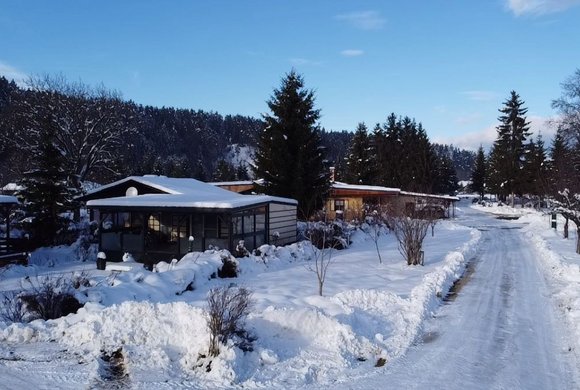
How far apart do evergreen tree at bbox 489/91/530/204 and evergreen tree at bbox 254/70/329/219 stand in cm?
4282

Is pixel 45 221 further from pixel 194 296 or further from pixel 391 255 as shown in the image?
pixel 391 255

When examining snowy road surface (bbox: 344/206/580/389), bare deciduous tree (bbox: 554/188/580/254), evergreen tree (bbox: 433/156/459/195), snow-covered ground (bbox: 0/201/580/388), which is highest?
evergreen tree (bbox: 433/156/459/195)

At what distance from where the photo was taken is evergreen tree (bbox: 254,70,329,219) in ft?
90.7

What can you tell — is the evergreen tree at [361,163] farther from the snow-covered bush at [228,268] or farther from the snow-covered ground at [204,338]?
the snow-covered ground at [204,338]

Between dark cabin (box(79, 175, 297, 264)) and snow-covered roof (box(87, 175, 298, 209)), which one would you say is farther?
dark cabin (box(79, 175, 297, 264))

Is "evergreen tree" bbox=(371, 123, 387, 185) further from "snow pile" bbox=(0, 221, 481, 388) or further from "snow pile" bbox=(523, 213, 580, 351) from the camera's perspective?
"snow pile" bbox=(0, 221, 481, 388)

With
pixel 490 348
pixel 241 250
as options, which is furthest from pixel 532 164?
pixel 490 348

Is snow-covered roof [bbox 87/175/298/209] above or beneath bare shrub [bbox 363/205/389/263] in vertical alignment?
above

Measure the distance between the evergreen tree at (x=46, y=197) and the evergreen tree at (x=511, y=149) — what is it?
5600 centimetres

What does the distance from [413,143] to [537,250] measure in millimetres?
38779

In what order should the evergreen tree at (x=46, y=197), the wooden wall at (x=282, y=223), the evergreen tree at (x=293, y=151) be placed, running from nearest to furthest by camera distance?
the evergreen tree at (x=46, y=197) < the wooden wall at (x=282, y=223) < the evergreen tree at (x=293, y=151)

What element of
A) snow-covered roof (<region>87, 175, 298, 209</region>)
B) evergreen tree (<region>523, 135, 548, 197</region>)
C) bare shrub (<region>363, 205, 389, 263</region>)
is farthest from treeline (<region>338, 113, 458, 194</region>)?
snow-covered roof (<region>87, 175, 298, 209</region>)

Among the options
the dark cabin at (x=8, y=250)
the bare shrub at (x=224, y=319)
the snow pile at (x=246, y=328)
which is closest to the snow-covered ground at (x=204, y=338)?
the snow pile at (x=246, y=328)

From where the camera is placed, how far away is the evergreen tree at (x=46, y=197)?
22.1 metres
